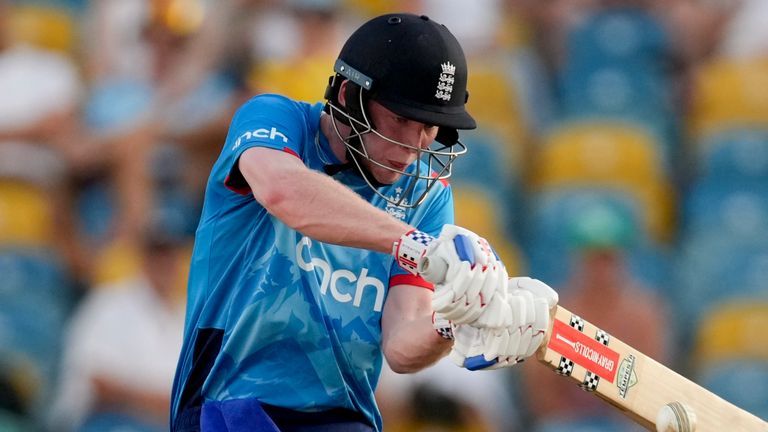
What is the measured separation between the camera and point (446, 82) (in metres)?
3.11

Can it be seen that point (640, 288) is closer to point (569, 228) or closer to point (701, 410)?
point (569, 228)

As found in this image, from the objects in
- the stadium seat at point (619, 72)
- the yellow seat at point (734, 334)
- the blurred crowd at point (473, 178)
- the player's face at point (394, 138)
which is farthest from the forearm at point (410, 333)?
the stadium seat at point (619, 72)

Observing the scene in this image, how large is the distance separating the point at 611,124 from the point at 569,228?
2.44 ft

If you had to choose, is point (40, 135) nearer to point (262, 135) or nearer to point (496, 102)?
point (496, 102)

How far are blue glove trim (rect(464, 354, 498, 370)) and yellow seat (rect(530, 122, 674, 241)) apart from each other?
3675 millimetres

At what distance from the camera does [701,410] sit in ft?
10.2

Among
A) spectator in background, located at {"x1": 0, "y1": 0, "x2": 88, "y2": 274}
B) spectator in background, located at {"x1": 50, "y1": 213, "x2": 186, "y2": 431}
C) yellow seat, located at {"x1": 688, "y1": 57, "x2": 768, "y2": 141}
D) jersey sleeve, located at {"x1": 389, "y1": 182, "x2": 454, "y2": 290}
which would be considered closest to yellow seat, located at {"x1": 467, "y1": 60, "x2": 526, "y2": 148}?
yellow seat, located at {"x1": 688, "y1": 57, "x2": 768, "y2": 141}

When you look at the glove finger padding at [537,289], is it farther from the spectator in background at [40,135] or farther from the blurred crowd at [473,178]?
the spectator in background at [40,135]

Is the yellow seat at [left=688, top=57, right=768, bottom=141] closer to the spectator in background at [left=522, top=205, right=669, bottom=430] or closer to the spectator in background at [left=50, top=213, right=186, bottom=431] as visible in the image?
the spectator in background at [left=522, top=205, right=669, bottom=430]

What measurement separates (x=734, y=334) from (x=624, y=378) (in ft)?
9.93

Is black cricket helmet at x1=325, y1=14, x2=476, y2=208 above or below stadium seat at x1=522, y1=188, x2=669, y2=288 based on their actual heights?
below

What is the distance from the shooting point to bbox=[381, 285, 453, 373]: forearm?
312cm

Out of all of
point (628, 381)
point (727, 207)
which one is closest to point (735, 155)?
point (727, 207)

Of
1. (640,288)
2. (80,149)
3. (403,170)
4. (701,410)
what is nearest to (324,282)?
(403,170)
